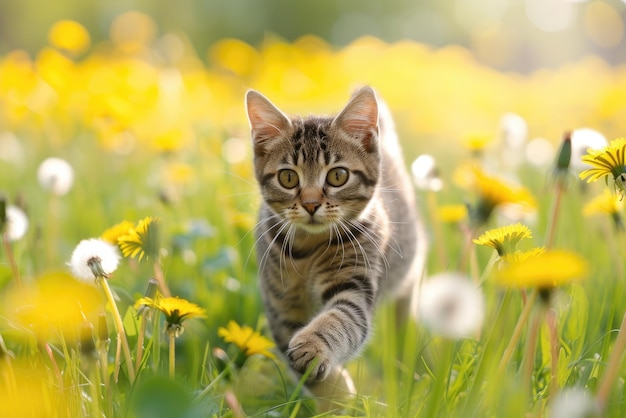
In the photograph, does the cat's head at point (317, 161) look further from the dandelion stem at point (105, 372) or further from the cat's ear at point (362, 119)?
the dandelion stem at point (105, 372)

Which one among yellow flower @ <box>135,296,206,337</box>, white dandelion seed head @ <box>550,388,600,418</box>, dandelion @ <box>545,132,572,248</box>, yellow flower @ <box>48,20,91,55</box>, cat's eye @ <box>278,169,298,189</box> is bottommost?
white dandelion seed head @ <box>550,388,600,418</box>

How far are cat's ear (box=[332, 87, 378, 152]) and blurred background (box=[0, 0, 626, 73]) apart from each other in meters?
6.05

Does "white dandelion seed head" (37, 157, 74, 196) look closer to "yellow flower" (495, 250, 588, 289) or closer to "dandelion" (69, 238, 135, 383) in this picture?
"dandelion" (69, 238, 135, 383)

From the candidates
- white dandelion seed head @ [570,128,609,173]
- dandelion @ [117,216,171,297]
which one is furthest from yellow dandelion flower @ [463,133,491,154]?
dandelion @ [117,216,171,297]

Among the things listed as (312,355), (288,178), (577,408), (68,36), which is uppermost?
(68,36)

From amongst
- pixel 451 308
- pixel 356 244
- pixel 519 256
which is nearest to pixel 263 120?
pixel 356 244

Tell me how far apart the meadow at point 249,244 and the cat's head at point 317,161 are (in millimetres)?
206

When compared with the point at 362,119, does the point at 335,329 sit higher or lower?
lower

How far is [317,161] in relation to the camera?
209 centimetres

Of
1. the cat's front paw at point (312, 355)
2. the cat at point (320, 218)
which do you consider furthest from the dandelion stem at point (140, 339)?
the cat at point (320, 218)

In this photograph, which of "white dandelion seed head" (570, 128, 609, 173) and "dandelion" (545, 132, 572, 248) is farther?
"white dandelion seed head" (570, 128, 609, 173)

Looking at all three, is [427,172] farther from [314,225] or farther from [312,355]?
[312,355]

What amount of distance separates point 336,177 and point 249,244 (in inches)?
28.9

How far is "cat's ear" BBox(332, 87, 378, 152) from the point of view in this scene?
6.92 feet
